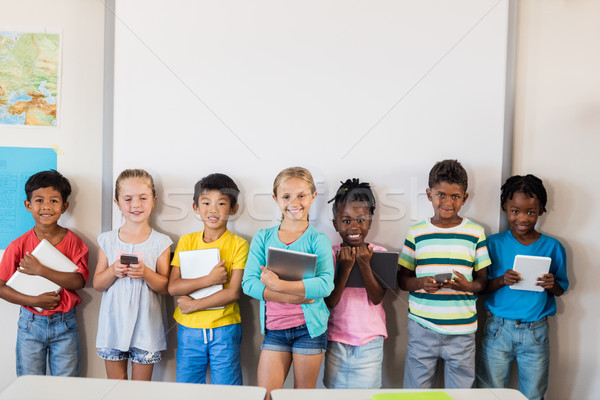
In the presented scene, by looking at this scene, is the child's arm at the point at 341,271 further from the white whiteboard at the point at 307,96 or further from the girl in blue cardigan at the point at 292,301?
the white whiteboard at the point at 307,96

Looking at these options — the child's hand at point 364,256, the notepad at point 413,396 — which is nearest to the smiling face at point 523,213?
the child's hand at point 364,256

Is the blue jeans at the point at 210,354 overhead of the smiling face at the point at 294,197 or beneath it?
beneath

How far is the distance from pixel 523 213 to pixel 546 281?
1.00ft

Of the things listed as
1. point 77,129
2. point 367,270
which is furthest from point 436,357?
point 77,129

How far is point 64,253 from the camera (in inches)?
83.7

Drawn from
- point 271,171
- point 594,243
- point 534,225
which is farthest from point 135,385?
point 594,243

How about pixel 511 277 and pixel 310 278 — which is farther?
pixel 511 277

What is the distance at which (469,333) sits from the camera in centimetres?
204

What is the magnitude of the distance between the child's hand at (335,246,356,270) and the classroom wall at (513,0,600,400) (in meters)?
0.97

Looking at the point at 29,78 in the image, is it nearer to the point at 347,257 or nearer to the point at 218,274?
the point at 218,274

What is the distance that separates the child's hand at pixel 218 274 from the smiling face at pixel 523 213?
130cm

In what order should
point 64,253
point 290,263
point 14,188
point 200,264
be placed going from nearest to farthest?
point 290,263 → point 200,264 → point 64,253 → point 14,188

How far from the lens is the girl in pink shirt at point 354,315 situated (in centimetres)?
197

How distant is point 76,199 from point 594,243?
8.00ft
